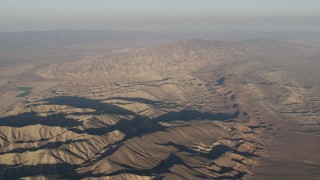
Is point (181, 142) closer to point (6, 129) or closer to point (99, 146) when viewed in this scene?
point (99, 146)

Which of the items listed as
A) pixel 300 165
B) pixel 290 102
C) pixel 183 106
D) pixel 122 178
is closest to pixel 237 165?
pixel 300 165

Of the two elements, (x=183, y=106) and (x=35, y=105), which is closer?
(x=35, y=105)

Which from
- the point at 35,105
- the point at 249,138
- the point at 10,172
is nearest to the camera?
the point at 10,172

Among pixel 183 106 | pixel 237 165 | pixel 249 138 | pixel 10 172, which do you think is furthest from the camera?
pixel 183 106

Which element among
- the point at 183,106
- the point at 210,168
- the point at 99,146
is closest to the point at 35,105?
the point at 99,146

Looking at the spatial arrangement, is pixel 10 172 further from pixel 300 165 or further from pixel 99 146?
pixel 300 165

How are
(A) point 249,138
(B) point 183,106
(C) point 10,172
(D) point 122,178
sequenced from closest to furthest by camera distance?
(D) point 122,178, (C) point 10,172, (A) point 249,138, (B) point 183,106

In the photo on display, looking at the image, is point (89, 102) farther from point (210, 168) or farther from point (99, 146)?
point (210, 168)

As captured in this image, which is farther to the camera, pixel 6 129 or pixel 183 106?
pixel 183 106

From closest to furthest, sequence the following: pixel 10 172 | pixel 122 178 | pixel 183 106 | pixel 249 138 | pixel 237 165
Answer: pixel 122 178 → pixel 10 172 → pixel 237 165 → pixel 249 138 → pixel 183 106
